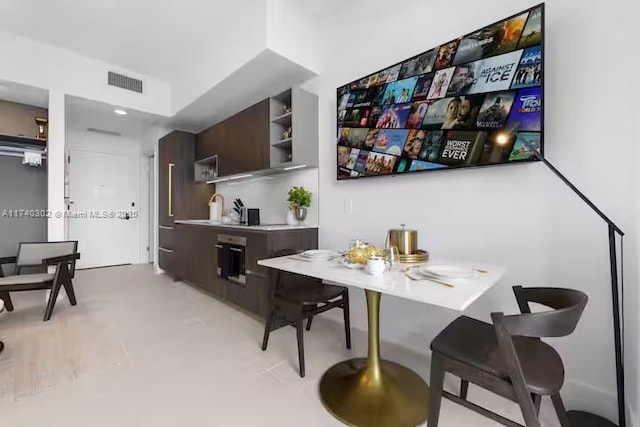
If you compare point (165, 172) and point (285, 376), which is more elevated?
point (165, 172)

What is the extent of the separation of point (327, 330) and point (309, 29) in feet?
9.50

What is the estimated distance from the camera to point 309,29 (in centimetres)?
275

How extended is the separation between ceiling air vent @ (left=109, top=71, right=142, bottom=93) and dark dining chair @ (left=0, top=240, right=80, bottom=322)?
2133mm

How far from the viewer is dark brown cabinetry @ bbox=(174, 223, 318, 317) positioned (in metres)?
2.53

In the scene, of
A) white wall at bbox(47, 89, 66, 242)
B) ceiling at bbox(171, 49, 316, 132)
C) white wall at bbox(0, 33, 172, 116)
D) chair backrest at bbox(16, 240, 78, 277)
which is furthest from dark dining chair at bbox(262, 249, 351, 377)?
white wall at bbox(0, 33, 172, 116)

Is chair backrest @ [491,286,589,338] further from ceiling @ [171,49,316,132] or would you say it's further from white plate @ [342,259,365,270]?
ceiling @ [171,49,316,132]

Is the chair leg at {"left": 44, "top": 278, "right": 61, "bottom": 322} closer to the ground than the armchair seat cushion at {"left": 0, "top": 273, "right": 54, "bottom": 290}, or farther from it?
closer to the ground

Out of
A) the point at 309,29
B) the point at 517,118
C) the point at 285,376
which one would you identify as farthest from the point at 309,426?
the point at 309,29

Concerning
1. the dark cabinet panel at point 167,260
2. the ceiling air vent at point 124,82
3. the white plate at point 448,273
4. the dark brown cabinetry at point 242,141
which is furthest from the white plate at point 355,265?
the ceiling air vent at point 124,82

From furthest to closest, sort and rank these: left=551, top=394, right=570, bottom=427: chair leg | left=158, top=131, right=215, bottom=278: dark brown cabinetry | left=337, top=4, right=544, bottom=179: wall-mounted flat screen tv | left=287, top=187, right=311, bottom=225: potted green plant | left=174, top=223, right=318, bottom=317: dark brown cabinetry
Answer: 1. left=158, top=131, right=215, bottom=278: dark brown cabinetry
2. left=287, top=187, right=311, bottom=225: potted green plant
3. left=174, top=223, right=318, bottom=317: dark brown cabinetry
4. left=337, top=4, right=544, bottom=179: wall-mounted flat screen tv
5. left=551, top=394, right=570, bottom=427: chair leg

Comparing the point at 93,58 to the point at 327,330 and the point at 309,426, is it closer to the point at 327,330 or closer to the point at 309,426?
the point at 327,330

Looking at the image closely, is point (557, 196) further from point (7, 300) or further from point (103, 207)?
point (103, 207)

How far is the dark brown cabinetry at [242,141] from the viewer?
2930 millimetres

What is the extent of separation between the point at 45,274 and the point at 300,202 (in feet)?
8.88
